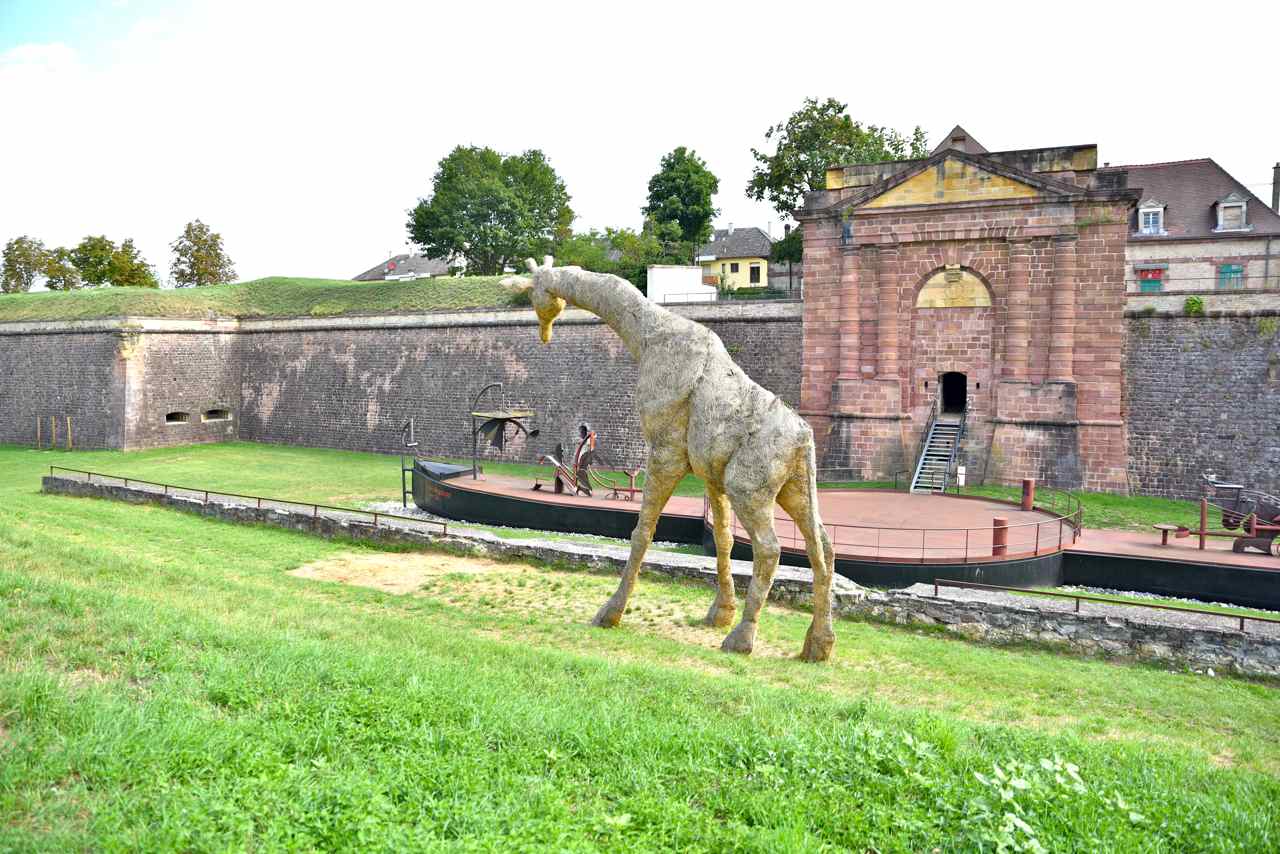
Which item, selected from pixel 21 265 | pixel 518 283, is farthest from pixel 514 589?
pixel 21 265

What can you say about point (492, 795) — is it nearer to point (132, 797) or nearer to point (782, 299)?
point (132, 797)

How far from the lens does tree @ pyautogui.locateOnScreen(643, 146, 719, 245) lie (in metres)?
47.6

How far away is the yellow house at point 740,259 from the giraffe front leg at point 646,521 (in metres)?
45.0

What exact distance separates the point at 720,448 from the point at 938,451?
14.1 meters

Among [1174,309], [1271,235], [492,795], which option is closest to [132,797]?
[492,795]

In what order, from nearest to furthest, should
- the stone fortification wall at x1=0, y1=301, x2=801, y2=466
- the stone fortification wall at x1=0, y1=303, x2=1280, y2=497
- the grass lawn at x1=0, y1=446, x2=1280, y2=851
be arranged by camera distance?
the grass lawn at x1=0, y1=446, x2=1280, y2=851 → the stone fortification wall at x1=0, y1=303, x2=1280, y2=497 → the stone fortification wall at x1=0, y1=301, x2=801, y2=466

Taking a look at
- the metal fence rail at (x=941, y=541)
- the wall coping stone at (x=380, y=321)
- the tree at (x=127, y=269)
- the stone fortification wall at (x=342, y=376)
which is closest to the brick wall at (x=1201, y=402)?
the metal fence rail at (x=941, y=541)

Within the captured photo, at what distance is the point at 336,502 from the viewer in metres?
19.4

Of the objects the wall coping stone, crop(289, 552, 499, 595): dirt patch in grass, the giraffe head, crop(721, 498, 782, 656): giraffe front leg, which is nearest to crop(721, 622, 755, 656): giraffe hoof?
crop(721, 498, 782, 656): giraffe front leg

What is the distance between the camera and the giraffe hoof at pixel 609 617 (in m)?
9.43

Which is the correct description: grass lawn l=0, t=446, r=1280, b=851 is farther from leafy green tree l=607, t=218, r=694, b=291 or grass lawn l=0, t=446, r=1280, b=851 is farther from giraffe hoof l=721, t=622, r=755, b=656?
leafy green tree l=607, t=218, r=694, b=291

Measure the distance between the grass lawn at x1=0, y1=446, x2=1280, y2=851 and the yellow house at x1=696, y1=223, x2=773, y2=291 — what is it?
4671 centimetres

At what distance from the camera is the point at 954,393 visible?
23109 millimetres

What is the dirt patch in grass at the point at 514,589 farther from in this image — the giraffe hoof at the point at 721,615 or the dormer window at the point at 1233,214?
the dormer window at the point at 1233,214
